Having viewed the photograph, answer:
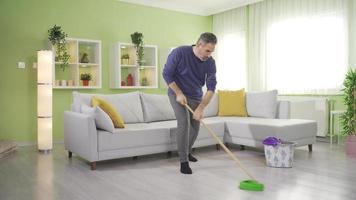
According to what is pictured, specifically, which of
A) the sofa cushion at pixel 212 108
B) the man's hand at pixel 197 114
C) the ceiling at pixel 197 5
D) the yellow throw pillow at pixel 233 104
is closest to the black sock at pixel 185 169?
the man's hand at pixel 197 114

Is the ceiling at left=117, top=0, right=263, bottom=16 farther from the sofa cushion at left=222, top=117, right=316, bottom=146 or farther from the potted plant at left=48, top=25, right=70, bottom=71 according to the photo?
the sofa cushion at left=222, top=117, right=316, bottom=146

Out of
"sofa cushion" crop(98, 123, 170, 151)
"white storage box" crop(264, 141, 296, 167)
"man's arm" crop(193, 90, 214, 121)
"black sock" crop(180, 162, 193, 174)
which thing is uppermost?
"man's arm" crop(193, 90, 214, 121)

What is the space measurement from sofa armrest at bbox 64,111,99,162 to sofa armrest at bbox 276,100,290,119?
8.42ft

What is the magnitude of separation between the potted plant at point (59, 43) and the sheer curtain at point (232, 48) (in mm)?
3147

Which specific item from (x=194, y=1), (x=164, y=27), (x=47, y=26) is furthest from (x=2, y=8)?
(x=194, y=1)

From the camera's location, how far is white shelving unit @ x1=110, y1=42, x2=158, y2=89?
217 inches

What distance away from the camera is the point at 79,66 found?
5.37m

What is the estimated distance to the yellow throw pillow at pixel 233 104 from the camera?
15.8 ft

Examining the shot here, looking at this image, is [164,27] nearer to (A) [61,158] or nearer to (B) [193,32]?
(B) [193,32]

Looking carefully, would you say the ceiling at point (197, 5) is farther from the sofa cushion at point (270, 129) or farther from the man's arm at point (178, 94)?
the man's arm at point (178, 94)

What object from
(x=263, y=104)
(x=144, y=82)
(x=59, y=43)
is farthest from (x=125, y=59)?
A: (x=263, y=104)

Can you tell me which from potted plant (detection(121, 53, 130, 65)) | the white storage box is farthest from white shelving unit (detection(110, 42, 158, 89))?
the white storage box

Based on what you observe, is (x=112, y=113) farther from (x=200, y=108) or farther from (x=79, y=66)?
(x=79, y=66)

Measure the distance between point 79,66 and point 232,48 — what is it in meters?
2.99
